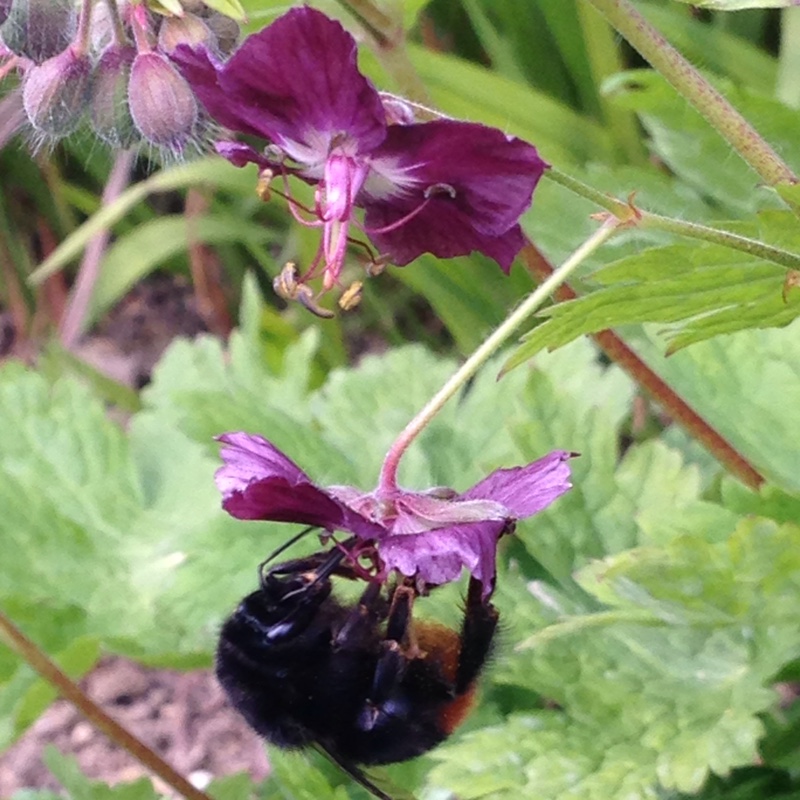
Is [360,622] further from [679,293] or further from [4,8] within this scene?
[4,8]

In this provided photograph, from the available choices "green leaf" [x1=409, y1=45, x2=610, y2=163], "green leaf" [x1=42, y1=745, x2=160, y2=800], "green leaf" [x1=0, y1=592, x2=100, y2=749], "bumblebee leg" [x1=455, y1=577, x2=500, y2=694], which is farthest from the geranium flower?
"green leaf" [x1=409, y1=45, x2=610, y2=163]

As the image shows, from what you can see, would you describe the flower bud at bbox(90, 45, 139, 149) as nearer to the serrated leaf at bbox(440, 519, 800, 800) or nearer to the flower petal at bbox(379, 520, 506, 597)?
the flower petal at bbox(379, 520, 506, 597)

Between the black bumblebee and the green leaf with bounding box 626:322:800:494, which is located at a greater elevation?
the black bumblebee

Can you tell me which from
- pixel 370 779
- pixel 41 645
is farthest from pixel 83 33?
pixel 41 645

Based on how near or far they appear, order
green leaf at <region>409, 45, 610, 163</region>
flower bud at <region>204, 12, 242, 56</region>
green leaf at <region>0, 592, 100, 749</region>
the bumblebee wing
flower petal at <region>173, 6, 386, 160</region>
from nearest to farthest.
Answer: flower petal at <region>173, 6, 386, 160</region> → flower bud at <region>204, 12, 242, 56</region> → the bumblebee wing → green leaf at <region>0, 592, 100, 749</region> → green leaf at <region>409, 45, 610, 163</region>

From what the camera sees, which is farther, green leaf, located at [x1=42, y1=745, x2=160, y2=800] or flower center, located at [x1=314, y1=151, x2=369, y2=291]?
green leaf, located at [x1=42, y1=745, x2=160, y2=800]

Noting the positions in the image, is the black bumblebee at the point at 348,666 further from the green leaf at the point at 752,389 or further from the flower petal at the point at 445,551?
the green leaf at the point at 752,389
